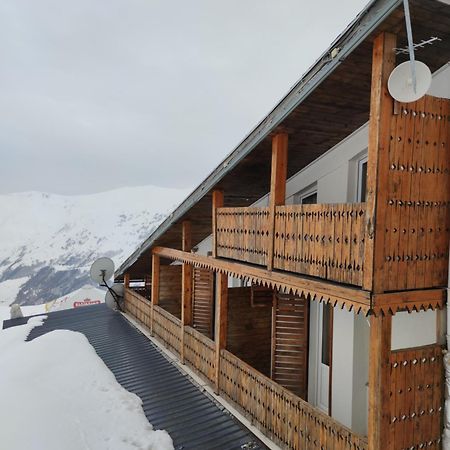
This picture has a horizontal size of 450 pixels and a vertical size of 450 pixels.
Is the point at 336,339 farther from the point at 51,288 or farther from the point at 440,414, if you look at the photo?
the point at 51,288

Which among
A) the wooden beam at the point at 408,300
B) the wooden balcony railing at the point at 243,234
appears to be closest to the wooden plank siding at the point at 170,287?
the wooden balcony railing at the point at 243,234

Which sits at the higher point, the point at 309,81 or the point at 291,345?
the point at 309,81

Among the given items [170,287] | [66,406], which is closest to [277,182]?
[66,406]

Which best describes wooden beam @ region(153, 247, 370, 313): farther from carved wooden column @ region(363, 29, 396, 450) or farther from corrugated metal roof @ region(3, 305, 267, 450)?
corrugated metal roof @ region(3, 305, 267, 450)

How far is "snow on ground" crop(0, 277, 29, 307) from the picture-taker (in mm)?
88188

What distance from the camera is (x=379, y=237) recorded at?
4.09m

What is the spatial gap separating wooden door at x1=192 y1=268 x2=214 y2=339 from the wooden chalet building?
3.20 meters

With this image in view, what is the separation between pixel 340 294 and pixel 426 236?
3.89 ft

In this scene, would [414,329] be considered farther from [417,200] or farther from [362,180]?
[362,180]

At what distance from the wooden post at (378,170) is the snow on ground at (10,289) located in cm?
9650

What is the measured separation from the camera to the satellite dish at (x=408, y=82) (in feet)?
12.6

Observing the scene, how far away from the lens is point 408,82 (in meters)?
3.93

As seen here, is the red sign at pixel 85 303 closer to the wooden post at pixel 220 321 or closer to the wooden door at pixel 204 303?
the wooden door at pixel 204 303

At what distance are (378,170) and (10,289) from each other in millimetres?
105260
